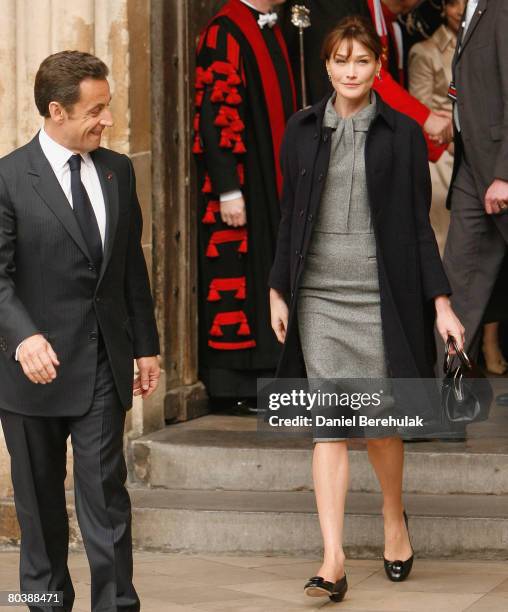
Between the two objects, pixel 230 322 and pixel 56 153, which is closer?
pixel 56 153

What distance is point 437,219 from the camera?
27.9 feet

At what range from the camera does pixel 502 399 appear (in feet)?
25.0

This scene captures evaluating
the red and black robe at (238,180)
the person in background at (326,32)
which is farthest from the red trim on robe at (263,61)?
the person in background at (326,32)

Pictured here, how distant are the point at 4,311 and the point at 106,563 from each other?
82 cm

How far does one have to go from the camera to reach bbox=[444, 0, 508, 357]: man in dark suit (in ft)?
20.7

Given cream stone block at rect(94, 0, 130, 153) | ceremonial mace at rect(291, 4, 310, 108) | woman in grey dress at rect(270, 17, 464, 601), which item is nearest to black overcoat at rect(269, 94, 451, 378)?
woman in grey dress at rect(270, 17, 464, 601)

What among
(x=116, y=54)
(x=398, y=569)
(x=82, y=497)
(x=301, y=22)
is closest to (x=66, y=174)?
(x=82, y=497)

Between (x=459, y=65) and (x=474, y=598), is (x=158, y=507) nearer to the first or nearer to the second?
(x=474, y=598)

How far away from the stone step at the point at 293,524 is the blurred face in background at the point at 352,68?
1.73m

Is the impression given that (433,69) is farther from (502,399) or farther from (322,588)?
(322,588)

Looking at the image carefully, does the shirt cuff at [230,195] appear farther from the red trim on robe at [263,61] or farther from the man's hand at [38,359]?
the man's hand at [38,359]

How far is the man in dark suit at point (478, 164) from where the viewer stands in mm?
6320

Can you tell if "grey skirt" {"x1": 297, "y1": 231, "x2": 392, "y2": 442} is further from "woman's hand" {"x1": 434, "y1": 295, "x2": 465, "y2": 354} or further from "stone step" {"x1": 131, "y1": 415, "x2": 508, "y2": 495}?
"stone step" {"x1": 131, "y1": 415, "x2": 508, "y2": 495}

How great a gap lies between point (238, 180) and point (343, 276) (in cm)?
199
